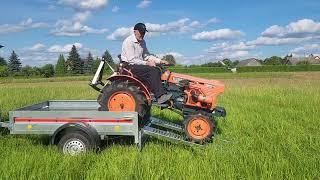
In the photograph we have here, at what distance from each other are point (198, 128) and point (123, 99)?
1.42 m

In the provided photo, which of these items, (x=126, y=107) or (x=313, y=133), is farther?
(x=313, y=133)

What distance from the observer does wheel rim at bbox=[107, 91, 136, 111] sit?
7816 mm

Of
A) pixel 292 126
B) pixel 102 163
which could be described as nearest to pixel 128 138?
pixel 102 163

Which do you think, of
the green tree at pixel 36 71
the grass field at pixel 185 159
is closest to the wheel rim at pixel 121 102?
the grass field at pixel 185 159

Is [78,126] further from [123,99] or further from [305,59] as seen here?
[305,59]

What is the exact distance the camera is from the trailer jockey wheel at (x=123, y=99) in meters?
7.78

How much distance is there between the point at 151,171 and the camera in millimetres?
5629

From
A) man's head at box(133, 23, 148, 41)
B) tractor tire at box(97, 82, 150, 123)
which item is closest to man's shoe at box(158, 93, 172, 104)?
tractor tire at box(97, 82, 150, 123)

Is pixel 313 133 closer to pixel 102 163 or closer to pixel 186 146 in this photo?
pixel 186 146

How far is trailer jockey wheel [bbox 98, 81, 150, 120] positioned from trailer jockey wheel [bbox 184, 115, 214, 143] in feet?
2.75

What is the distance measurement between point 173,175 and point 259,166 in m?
1.19

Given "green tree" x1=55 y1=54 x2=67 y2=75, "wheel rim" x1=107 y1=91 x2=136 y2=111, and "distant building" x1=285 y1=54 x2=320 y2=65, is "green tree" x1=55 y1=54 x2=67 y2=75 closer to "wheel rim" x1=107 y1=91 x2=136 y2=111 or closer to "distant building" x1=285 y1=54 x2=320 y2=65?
"distant building" x1=285 y1=54 x2=320 y2=65

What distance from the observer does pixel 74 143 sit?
6.95 metres

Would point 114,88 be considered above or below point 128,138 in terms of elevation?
above
